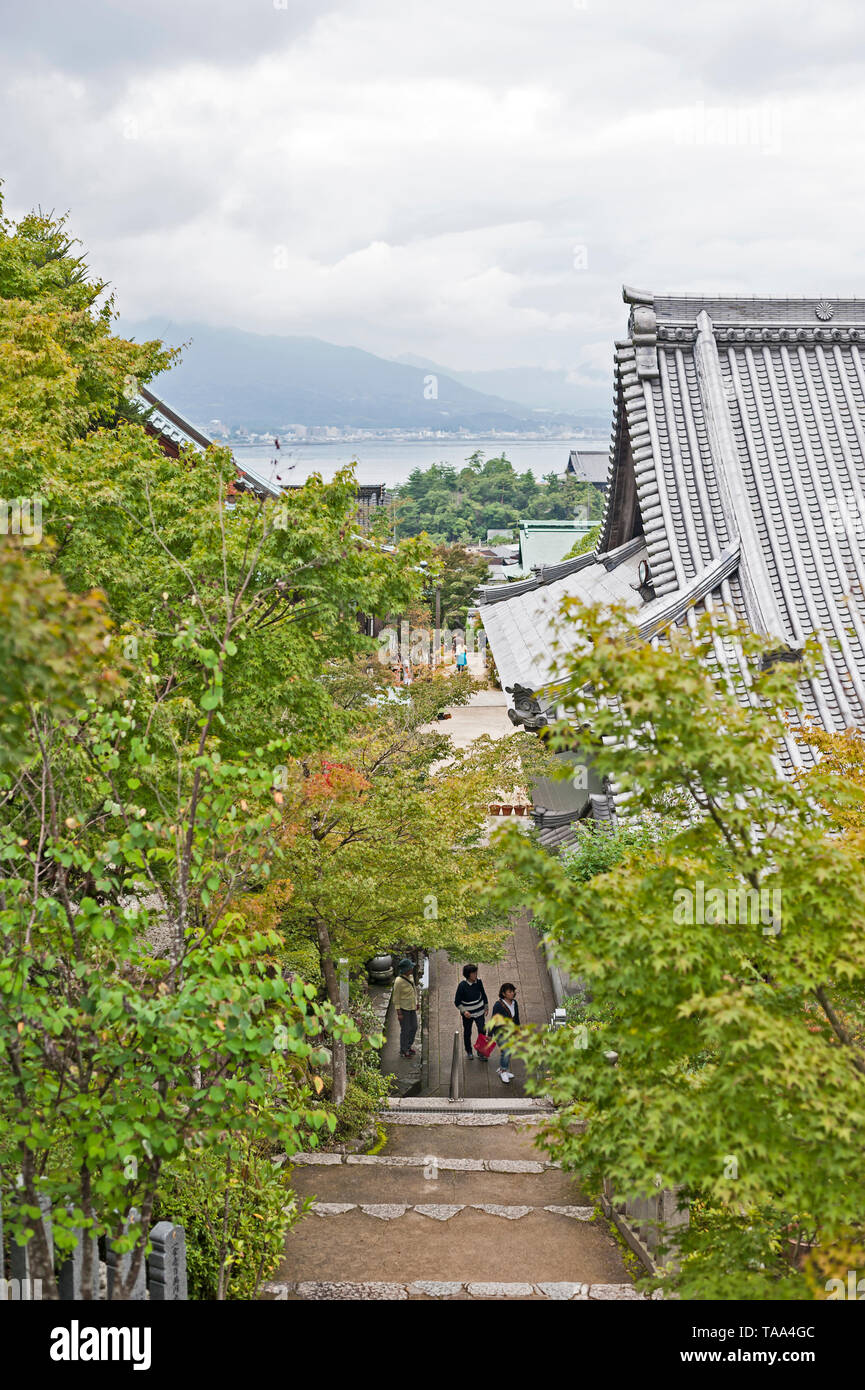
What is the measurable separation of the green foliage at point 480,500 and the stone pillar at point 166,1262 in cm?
8206

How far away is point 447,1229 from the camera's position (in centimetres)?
1094

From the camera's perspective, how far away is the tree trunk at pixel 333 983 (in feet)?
45.6

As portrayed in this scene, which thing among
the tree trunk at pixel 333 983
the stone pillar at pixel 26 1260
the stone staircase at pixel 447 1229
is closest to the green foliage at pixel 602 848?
the stone staircase at pixel 447 1229

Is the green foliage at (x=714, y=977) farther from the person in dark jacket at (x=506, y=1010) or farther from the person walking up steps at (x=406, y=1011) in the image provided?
the person walking up steps at (x=406, y=1011)

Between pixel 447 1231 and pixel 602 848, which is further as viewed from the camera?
pixel 602 848

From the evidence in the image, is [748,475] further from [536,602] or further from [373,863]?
[373,863]

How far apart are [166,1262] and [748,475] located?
36.7 ft

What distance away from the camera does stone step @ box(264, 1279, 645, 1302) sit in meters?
9.27

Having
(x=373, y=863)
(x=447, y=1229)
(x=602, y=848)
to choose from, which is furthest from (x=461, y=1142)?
(x=602, y=848)

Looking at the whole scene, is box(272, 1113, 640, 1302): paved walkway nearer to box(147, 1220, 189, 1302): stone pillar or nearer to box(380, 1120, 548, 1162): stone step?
box(380, 1120, 548, 1162): stone step

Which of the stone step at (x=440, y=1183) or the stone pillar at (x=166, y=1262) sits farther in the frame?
the stone step at (x=440, y=1183)

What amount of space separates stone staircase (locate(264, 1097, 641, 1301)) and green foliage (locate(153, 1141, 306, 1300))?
0.49 meters

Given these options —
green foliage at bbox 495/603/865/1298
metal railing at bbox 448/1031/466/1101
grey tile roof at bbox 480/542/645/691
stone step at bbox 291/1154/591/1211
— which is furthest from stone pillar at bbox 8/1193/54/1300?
metal railing at bbox 448/1031/466/1101

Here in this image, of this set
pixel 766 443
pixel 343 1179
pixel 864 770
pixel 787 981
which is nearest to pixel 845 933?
pixel 787 981
